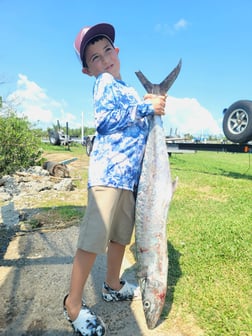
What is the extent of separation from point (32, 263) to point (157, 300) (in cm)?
168

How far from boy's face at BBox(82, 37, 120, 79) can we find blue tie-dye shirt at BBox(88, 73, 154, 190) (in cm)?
12

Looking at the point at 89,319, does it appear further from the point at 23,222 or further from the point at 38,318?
the point at 23,222

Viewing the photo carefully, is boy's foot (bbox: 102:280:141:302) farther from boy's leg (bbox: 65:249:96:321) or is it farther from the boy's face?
the boy's face

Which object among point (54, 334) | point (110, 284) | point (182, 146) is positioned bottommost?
point (54, 334)

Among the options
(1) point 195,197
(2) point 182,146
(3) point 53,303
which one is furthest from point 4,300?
(2) point 182,146

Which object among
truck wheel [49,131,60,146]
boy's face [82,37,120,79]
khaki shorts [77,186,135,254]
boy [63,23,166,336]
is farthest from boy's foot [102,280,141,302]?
truck wheel [49,131,60,146]

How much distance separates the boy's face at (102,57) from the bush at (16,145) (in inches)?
281

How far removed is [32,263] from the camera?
131 inches

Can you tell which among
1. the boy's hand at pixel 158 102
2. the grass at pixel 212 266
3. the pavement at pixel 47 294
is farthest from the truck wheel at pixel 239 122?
the boy's hand at pixel 158 102

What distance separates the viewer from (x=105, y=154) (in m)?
2.13

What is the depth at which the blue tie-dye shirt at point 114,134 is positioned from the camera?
2.09 metres

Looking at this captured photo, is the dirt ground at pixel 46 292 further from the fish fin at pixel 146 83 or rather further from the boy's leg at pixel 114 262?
the fish fin at pixel 146 83

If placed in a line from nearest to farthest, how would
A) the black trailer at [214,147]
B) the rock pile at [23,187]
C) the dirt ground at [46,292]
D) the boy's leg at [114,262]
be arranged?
the dirt ground at [46,292] → the boy's leg at [114,262] → the rock pile at [23,187] → the black trailer at [214,147]

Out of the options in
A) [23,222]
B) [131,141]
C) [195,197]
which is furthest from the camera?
[195,197]
